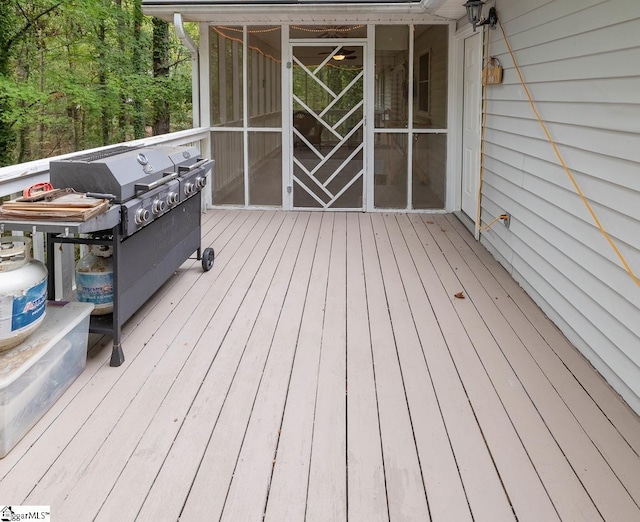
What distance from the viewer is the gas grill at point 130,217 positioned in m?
2.74

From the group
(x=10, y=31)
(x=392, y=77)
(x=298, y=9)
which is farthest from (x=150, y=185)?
(x=10, y=31)

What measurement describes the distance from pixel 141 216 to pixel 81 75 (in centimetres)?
937

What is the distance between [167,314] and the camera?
3576mm

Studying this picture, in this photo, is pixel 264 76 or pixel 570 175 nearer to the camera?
pixel 570 175

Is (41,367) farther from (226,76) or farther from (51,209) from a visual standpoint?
(226,76)

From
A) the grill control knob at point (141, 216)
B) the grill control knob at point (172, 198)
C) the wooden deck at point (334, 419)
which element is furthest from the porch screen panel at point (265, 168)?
the grill control knob at point (141, 216)

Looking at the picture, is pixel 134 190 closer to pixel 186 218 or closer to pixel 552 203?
pixel 186 218

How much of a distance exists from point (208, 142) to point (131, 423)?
4.91 metres

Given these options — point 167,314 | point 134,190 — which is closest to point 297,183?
point 167,314

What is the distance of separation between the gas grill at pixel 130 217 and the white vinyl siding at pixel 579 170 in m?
2.32

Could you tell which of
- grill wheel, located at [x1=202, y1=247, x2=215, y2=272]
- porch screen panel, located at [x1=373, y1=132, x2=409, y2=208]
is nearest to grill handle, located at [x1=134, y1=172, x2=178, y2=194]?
grill wheel, located at [x1=202, y1=247, x2=215, y2=272]

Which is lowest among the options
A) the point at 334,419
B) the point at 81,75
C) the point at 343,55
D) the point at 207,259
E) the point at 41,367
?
the point at 334,419

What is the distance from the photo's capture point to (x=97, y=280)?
2.94 meters

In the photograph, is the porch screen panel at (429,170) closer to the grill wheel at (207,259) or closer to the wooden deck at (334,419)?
the wooden deck at (334,419)
